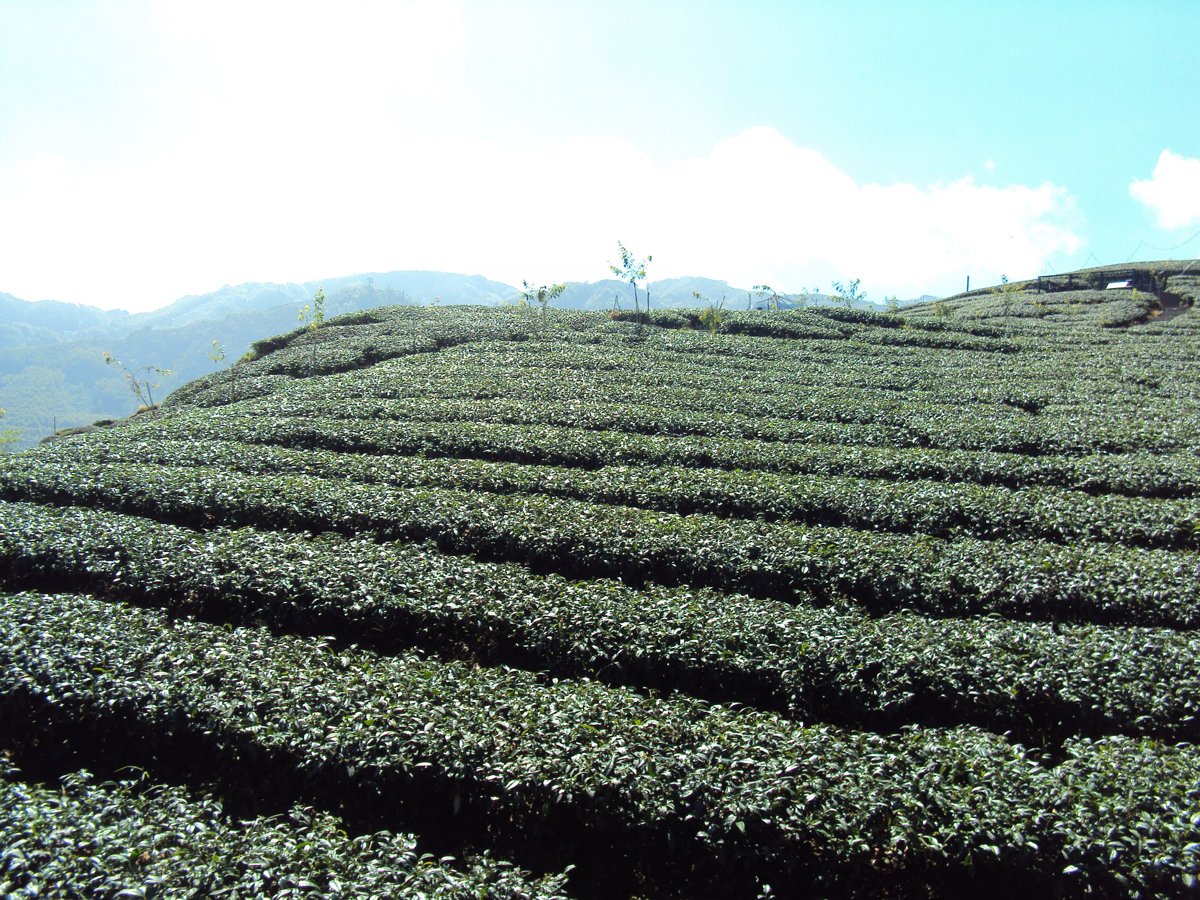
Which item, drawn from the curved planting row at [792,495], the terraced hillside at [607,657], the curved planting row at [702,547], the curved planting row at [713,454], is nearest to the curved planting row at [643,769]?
the terraced hillside at [607,657]

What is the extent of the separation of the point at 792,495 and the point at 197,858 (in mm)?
12487

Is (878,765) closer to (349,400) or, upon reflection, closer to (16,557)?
(16,557)

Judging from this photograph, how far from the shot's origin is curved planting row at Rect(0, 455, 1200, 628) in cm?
1160

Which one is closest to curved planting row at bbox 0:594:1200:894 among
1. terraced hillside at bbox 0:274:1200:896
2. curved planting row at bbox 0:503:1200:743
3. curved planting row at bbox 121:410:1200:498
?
terraced hillside at bbox 0:274:1200:896

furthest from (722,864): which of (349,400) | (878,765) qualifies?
(349,400)

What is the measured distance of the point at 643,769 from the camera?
A: 7.50m

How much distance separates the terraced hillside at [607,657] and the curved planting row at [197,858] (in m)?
0.04

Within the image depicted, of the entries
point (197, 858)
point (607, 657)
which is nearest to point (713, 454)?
point (607, 657)

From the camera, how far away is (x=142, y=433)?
21.8 m

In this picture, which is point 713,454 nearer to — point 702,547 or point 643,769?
point 702,547

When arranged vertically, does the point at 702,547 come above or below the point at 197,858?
above

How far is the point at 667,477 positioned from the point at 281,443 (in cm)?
1169

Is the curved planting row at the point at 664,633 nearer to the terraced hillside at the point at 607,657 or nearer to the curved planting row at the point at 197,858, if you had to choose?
the terraced hillside at the point at 607,657

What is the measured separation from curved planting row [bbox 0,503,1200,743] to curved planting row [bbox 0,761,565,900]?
3.77 m
